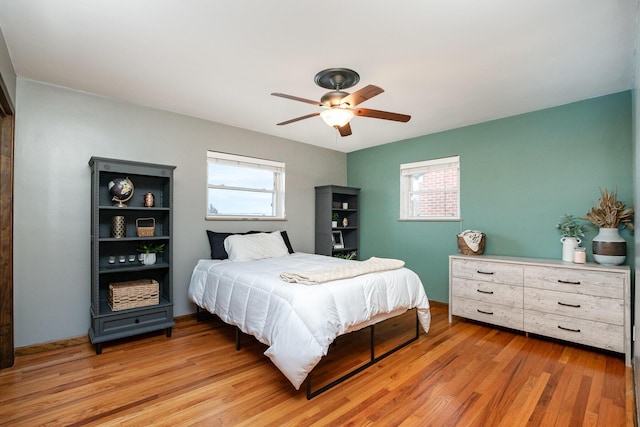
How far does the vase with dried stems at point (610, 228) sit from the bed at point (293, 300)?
166cm

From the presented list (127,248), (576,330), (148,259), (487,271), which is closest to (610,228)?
(576,330)

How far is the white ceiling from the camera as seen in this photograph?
1827 millimetres

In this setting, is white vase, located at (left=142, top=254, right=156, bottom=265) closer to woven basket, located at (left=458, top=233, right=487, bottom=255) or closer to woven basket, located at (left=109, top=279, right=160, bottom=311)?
woven basket, located at (left=109, top=279, right=160, bottom=311)

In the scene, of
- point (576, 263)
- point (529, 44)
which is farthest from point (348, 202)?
point (529, 44)

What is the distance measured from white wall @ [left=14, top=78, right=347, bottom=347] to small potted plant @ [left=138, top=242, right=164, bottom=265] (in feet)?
0.96

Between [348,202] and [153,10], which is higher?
[153,10]

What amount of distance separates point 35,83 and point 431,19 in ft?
11.0

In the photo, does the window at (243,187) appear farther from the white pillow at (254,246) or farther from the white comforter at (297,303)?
the white comforter at (297,303)

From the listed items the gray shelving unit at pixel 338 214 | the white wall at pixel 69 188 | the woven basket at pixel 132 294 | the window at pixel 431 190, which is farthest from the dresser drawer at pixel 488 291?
the woven basket at pixel 132 294

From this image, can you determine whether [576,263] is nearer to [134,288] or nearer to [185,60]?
[185,60]

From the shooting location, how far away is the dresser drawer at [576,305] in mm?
2646

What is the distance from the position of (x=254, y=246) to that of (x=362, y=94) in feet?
7.27

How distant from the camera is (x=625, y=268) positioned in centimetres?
265

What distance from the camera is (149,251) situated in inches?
126
